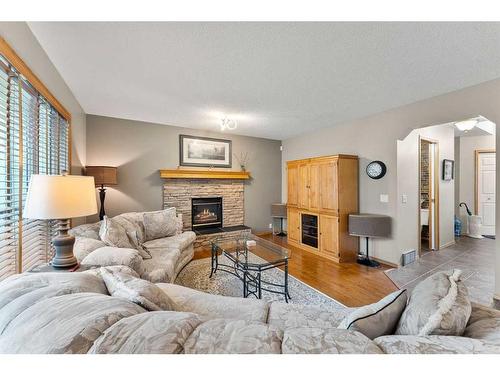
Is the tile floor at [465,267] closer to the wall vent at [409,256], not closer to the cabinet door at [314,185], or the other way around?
the wall vent at [409,256]

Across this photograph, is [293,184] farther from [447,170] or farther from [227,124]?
[447,170]

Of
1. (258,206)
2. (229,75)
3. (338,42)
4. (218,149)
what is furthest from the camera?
(258,206)

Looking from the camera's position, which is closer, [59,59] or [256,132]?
[59,59]

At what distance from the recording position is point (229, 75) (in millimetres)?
2311

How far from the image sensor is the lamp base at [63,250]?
1.55 m

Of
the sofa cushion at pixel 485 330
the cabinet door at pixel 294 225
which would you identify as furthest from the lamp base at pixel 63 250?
the cabinet door at pixel 294 225

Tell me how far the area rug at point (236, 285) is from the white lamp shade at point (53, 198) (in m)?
1.73

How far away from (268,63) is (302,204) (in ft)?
9.59

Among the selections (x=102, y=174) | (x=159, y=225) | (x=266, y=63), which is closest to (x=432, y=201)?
(x=266, y=63)

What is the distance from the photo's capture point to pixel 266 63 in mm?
2078
